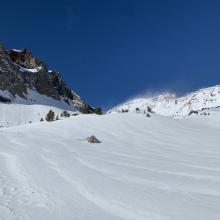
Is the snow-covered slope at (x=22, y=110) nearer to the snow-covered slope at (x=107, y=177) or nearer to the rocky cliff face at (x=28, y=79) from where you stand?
the rocky cliff face at (x=28, y=79)

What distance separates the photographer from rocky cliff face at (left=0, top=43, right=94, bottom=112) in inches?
2053

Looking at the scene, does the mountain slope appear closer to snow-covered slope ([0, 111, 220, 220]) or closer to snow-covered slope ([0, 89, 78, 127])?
snow-covered slope ([0, 89, 78, 127])

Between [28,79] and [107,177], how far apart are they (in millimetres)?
49909

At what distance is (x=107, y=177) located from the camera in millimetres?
8672

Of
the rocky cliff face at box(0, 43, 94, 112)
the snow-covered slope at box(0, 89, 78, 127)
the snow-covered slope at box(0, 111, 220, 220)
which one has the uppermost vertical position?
the rocky cliff face at box(0, 43, 94, 112)

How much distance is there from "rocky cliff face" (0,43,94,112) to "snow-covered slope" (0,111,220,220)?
30431 millimetres

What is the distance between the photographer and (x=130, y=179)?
8.59 metres

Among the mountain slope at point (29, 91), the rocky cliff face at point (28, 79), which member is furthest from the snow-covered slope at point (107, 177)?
the rocky cliff face at point (28, 79)

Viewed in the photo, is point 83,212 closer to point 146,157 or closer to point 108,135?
point 146,157

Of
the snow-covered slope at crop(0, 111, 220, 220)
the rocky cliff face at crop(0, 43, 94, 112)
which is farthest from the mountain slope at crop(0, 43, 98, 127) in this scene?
the snow-covered slope at crop(0, 111, 220, 220)

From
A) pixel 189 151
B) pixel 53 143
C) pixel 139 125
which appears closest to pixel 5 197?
pixel 53 143

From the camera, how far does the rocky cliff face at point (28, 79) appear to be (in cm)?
5216

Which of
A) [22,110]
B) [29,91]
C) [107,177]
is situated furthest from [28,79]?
[107,177]

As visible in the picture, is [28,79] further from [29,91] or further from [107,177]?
[107,177]
